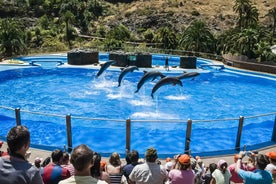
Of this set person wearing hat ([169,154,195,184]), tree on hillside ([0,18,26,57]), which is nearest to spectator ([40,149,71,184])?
person wearing hat ([169,154,195,184])

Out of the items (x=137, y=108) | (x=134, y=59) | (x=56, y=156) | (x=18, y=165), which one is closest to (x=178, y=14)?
(x=134, y=59)

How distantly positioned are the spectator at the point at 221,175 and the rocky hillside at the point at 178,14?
182ft

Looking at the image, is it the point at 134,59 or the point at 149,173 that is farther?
the point at 134,59

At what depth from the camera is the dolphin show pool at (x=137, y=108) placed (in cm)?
1281

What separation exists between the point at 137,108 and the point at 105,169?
1158 cm

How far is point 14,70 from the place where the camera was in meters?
28.1

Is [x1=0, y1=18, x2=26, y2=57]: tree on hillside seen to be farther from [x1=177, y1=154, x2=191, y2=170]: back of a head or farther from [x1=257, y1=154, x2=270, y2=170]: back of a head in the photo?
[x1=257, y1=154, x2=270, y2=170]: back of a head

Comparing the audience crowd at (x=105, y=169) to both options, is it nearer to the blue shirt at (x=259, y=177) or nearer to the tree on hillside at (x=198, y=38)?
the blue shirt at (x=259, y=177)

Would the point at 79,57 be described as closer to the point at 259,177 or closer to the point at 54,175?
the point at 54,175

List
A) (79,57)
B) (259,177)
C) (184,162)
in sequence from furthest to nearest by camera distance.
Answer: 1. (79,57)
2. (184,162)
3. (259,177)

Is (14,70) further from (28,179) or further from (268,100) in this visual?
(28,179)

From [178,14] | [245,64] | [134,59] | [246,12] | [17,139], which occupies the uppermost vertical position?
[178,14]

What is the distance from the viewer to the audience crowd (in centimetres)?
322

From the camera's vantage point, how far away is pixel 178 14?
64625 millimetres
